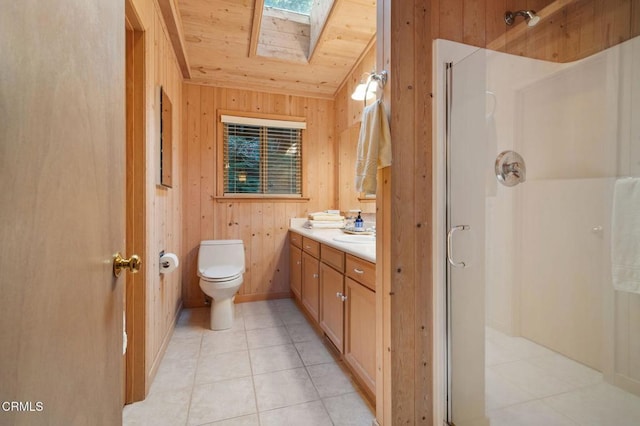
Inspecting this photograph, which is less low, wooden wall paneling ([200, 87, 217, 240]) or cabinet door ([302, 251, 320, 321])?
wooden wall paneling ([200, 87, 217, 240])

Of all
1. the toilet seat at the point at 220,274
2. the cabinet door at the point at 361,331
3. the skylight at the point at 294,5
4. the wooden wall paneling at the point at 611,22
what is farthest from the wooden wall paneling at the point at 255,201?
the wooden wall paneling at the point at 611,22

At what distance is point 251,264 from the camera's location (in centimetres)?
328

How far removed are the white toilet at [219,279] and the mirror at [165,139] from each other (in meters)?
0.88

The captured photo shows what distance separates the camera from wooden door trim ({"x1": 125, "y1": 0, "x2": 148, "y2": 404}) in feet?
5.27

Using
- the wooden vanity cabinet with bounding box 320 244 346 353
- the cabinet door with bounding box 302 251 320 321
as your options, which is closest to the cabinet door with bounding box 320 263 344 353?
the wooden vanity cabinet with bounding box 320 244 346 353

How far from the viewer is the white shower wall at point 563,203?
1338 mm

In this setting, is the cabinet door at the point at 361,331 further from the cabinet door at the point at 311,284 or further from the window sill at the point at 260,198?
the window sill at the point at 260,198

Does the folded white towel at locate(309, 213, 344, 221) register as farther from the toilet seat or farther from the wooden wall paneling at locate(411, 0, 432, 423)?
the wooden wall paneling at locate(411, 0, 432, 423)

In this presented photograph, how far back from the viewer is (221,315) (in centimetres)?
256

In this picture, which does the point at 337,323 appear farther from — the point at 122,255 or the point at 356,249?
the point at 122,255

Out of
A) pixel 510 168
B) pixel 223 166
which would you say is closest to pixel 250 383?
pixel 510 168

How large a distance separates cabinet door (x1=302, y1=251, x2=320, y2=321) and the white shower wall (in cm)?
130

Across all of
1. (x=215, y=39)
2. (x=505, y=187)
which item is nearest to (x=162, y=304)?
(x=215, y=39)

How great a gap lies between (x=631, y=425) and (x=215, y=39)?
3.46 meters
